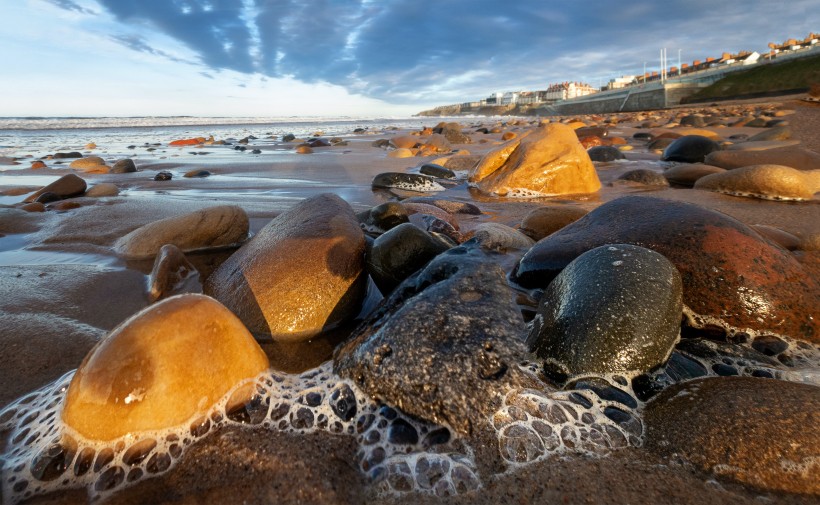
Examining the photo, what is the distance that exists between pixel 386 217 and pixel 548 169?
2.56m

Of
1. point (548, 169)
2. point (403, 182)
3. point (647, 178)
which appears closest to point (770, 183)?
point (647, 178)

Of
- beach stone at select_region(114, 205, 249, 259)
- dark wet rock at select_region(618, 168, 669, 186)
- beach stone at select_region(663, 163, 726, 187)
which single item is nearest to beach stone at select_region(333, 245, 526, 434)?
beach stone at select_region(114, 205, 249, 259)

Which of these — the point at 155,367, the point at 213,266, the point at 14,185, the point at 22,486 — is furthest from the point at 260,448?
the point at 14,185

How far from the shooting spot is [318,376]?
5.54 ft

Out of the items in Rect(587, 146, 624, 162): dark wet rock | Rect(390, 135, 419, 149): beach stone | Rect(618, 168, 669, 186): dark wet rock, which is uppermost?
Rect(390, 135, 419, 149): beach stone

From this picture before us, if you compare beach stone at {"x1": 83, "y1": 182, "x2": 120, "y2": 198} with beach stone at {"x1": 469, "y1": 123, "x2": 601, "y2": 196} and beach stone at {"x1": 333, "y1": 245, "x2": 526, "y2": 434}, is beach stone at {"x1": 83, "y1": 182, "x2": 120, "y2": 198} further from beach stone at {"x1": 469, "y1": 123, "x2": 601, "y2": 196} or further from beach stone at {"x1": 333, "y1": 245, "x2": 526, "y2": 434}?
beach stone at {"x1": 333, "y1": 245, "x2": 526, "y2": 434}

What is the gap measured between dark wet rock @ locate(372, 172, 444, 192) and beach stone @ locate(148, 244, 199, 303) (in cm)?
323

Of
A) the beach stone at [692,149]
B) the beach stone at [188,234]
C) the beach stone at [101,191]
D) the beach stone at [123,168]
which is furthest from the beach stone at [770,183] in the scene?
the beach stone at [123,168]

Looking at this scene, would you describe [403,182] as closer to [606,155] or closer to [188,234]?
[188,234]

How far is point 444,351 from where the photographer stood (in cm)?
151

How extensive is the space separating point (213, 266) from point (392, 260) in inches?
53.4

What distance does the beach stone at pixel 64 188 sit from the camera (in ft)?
15.6

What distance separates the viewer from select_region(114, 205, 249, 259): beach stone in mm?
2951

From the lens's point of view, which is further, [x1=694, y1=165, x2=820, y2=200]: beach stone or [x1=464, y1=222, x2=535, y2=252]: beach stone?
[x1=694, y1=165, x2=820, y2=200]: beach stone
